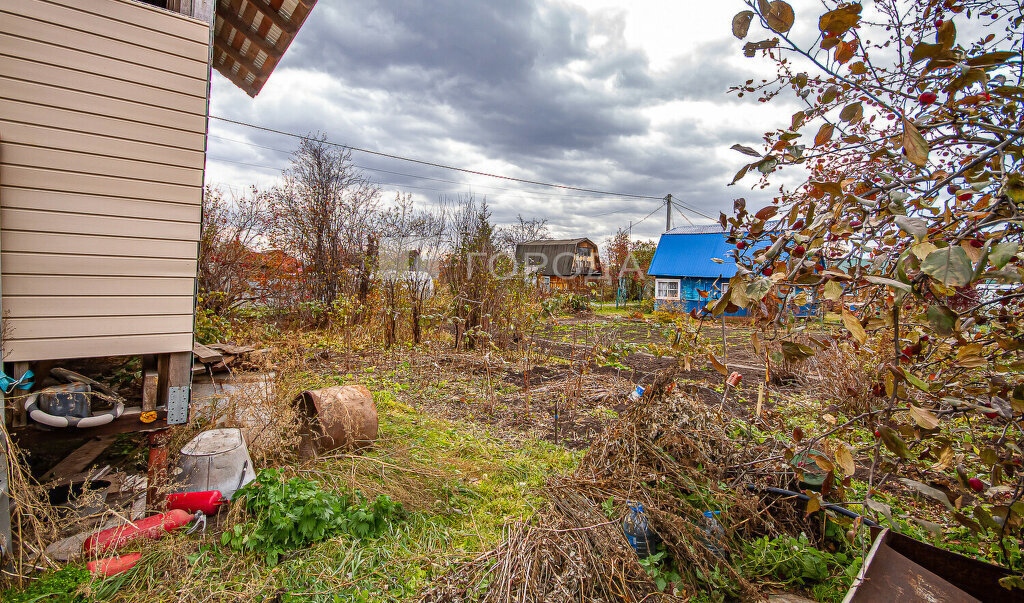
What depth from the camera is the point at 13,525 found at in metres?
2.45

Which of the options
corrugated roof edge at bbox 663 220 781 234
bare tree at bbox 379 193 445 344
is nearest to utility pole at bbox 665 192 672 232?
corrugated roof edge at bbox 663 220 781 234

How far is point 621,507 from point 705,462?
0.63 meters

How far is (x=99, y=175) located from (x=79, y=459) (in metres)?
2.36

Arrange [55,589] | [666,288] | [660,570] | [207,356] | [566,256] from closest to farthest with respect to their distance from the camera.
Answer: [55,589] → [660,570] → [207,356] → [666,288] → [566,256]

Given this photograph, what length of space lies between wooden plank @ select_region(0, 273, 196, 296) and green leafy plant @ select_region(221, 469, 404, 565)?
1.36 m

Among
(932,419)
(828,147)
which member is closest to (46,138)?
(828,147)

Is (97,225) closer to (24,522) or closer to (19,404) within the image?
(19,404)

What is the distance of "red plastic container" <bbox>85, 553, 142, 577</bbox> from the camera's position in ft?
7.13

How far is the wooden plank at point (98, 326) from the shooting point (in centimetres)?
254

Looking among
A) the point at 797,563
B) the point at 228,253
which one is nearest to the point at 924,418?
the point at 797,563

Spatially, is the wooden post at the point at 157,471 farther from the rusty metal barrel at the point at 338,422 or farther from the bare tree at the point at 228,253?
the bare tree at the point at 228,253

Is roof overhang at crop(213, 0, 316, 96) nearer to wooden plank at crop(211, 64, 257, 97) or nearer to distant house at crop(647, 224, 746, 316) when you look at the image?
wooden plank at crop(211, 64, 257, 97)

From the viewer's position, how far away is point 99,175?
8.90 feet

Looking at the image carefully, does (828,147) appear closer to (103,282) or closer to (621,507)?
Result: (621,507)
